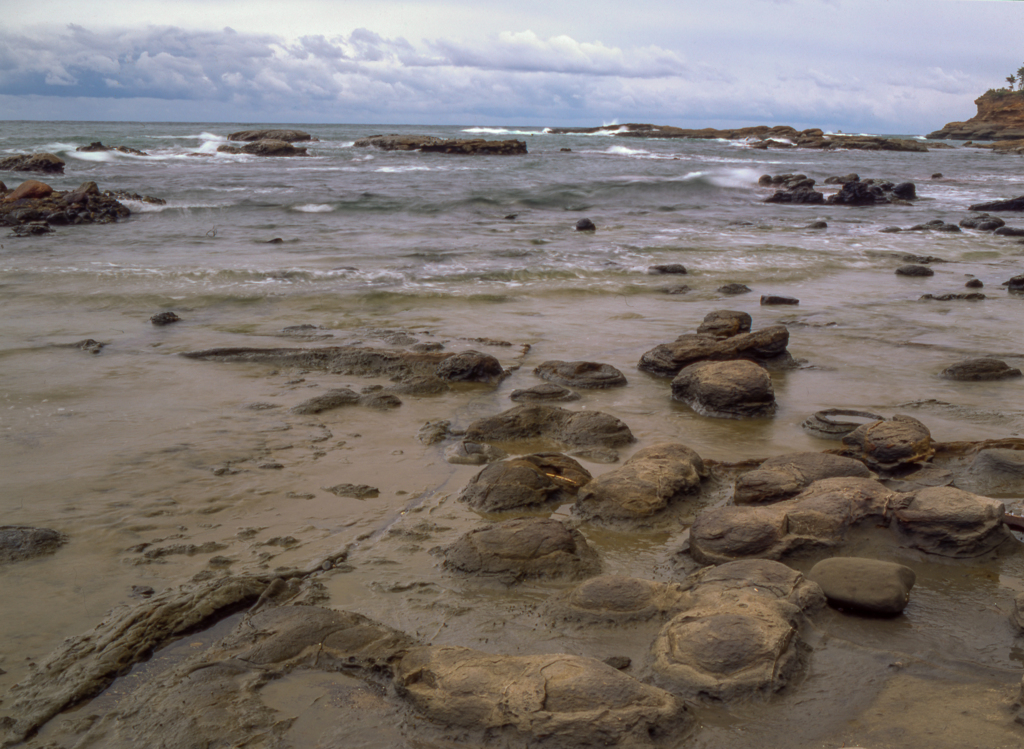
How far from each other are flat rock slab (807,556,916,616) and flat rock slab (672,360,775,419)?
2.17 meters

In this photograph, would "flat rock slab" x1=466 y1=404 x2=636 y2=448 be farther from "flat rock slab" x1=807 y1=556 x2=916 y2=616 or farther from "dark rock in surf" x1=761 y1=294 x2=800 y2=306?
"dark rock in surf" x1=761 y1=294 x2=800 y2=306

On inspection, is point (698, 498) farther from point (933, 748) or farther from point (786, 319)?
point (786, 319)

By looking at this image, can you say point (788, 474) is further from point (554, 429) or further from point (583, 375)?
point (583, 375)

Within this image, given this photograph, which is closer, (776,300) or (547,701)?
(547,701)

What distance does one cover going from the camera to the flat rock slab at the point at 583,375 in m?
5.52

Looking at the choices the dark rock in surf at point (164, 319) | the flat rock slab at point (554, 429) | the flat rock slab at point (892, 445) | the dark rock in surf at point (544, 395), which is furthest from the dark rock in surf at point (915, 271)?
the dark rock in surf at point (164, 319)

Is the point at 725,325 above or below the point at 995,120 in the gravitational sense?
below

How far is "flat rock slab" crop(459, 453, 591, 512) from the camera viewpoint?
3.61m

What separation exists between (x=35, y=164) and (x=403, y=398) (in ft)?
89.9

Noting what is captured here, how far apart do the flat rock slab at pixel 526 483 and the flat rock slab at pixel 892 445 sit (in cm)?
155

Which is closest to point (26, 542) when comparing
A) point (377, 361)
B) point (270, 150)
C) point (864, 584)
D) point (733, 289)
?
point (377, 361)

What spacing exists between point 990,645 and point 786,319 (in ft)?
18.8

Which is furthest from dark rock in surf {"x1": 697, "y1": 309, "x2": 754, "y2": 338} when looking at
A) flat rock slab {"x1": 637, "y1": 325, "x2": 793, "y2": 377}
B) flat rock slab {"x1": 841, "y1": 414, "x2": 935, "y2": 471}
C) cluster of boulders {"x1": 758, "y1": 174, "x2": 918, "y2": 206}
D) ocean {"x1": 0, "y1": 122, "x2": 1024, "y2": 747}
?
cluster of boulders {"x1": 758, "y1": 174, "x2": 918, "y2": 206}

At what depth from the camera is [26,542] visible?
10.3 ft
